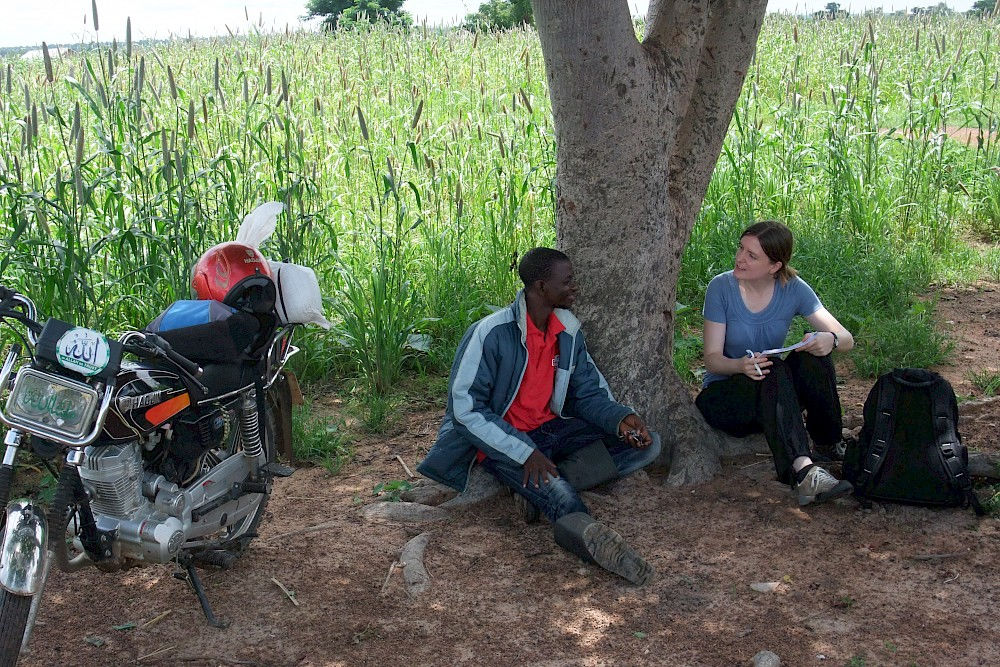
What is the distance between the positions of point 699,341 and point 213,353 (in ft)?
11.9

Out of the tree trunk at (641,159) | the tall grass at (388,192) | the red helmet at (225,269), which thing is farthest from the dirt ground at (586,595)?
the tall grass at (388,192)

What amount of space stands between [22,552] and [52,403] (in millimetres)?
433

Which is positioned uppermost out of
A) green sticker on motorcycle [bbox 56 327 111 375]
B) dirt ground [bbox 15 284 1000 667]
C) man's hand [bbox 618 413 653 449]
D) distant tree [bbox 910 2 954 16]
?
distant tree [bbox 910 2 954 16]

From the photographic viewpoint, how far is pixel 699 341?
6246 mm

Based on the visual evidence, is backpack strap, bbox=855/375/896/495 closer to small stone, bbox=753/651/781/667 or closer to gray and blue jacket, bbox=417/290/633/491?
gray and blue jacket, bbox=417/290/633/491

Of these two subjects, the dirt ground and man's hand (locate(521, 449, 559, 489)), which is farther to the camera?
man's hand (locate(521, 449, 559, 489))

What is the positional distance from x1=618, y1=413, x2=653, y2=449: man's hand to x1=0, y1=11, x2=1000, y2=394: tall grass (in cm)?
126

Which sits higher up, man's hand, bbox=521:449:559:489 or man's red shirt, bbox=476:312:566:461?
man's red shirt, bbox=476:312:566:461

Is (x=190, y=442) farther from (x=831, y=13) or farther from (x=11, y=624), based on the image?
(x=831, y=13)

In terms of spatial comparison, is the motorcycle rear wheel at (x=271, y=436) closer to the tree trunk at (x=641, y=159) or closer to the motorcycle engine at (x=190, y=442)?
the motorcycle engine at (x=190, y=442)

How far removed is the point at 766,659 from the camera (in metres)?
3.22

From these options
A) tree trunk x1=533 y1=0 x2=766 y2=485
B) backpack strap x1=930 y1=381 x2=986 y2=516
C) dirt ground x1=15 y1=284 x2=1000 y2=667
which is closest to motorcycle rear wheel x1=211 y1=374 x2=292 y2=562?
dirt ground x1=15 y1=284 x2=1000 y2=667

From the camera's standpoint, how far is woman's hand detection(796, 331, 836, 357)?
14.4 ft

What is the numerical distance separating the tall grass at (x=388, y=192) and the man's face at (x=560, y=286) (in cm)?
100
